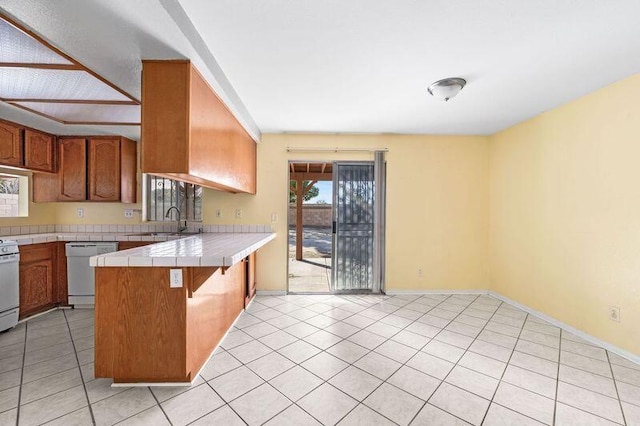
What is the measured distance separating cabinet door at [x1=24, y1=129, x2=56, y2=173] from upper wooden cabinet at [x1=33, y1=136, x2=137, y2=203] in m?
0.08

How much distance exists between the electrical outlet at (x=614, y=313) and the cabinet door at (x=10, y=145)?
246 inches

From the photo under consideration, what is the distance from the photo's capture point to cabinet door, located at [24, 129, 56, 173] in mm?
3018

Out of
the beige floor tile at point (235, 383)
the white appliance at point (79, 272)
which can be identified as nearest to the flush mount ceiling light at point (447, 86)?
the beige floor tile at point (235, 383)

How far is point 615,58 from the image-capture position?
1.85m

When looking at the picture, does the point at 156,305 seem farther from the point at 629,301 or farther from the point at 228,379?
the point at 629,301

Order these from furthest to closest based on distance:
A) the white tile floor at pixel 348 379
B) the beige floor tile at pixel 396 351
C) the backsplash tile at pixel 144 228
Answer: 1. the backsplash tile at pixel 144 228
2. the beige floor tile at pixel 396 351
3. the white tile floor at pixel 348 379

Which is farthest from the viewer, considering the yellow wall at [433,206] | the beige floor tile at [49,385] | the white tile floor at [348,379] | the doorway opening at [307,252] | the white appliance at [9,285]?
the doorway opening at [307,252]

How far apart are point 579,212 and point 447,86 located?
1.87 m

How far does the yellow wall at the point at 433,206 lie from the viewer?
3.72m

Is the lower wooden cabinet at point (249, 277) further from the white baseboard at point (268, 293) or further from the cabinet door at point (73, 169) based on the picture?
the cabinet door at point (73, 169)

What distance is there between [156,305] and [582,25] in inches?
128

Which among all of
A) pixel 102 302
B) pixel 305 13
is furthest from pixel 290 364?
pixel 305 13

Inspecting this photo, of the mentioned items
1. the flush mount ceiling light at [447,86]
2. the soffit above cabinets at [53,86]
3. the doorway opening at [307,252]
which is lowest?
the doorway opening at [307,252]

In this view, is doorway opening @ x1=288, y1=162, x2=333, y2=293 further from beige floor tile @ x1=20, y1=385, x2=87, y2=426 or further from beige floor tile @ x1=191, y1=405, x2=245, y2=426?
beige floor tile @ x1=20, y1=385, x2=87, y2=426
